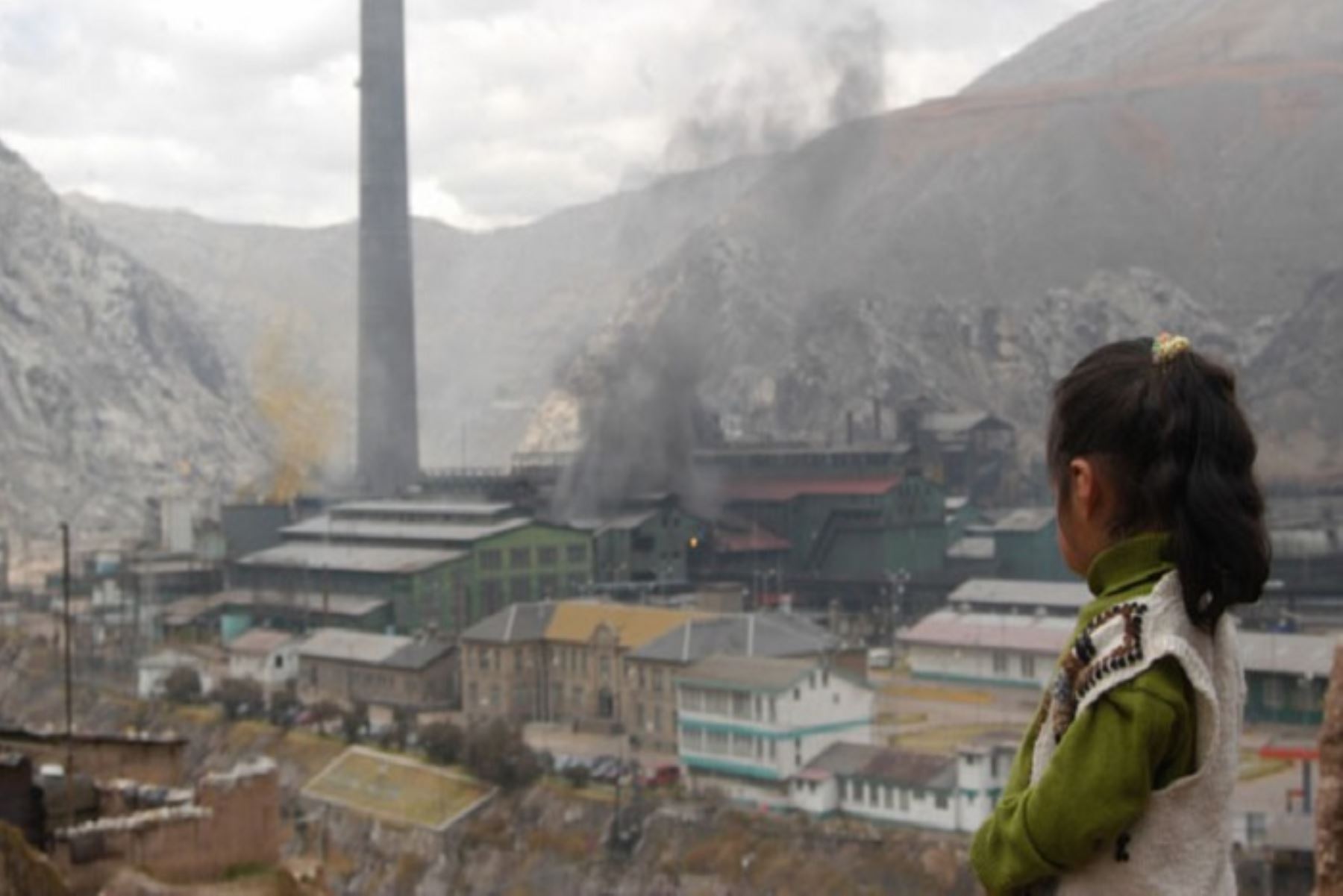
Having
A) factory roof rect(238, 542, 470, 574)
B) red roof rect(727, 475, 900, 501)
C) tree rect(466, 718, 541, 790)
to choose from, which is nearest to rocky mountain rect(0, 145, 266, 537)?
factory roof rect(238, 542, 470, 574)

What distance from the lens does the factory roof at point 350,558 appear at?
15930mm

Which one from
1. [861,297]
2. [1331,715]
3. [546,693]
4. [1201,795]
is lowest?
[546,693]

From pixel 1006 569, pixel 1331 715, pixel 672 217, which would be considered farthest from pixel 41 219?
pixel 1331 715

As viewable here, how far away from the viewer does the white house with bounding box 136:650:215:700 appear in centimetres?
1400

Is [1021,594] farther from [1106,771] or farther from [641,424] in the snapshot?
[1106,771]

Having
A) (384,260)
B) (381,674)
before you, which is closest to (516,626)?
(381,674)

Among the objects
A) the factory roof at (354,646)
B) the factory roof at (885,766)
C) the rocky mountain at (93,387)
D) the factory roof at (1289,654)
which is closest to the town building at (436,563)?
the factory roof at (354,646)

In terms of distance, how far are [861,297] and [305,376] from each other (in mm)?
9290

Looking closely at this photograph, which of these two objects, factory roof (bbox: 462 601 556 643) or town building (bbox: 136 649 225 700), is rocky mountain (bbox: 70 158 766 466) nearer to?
town building (bbox: 136 649 225 700)

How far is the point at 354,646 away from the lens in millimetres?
14133

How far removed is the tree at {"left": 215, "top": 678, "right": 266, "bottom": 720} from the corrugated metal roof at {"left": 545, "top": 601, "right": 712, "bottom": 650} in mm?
2136

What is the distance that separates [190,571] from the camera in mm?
18609

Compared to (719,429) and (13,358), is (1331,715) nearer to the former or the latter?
(719,429)

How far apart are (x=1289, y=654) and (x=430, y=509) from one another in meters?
8.87
